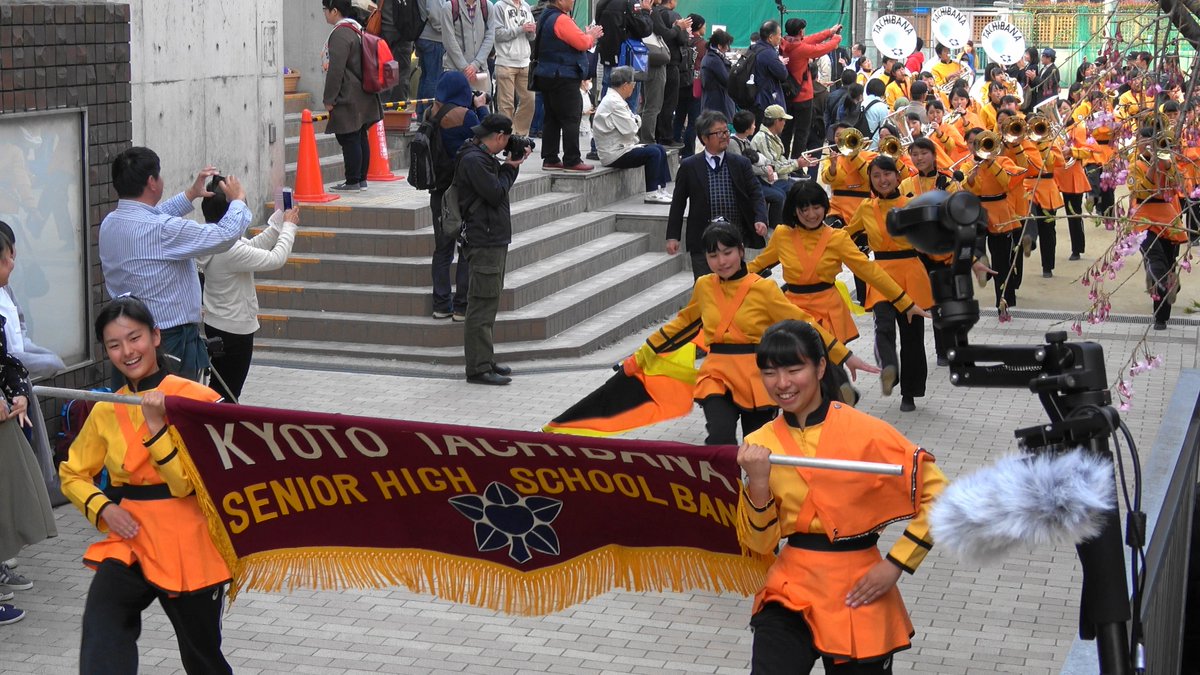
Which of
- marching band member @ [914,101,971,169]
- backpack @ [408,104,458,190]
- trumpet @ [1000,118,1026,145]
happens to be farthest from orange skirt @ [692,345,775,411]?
marching band member @ [914,101,971,169]

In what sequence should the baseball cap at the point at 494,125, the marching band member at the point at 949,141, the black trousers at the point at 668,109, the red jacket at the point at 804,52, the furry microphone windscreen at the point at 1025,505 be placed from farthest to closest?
the red jacket at the point at 804,52, the black trousers at the point at 668,109, the marching band member at the point at 949,141, the baseball cap at the point at 494,125, the furry microphone windscreen at the point at 1025,505

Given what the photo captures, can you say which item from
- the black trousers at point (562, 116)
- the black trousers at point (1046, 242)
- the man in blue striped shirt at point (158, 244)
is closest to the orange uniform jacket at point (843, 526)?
the man in blue striped shirt at point (158, 244)

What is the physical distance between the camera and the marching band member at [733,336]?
8.39 metres

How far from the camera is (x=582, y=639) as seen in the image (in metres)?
7.07

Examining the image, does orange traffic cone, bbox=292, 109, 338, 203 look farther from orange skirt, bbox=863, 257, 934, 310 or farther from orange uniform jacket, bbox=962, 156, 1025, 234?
orange uniform jacket, bbox=962, 156, 1025, 234

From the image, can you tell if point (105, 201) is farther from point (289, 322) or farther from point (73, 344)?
point (289, 322)

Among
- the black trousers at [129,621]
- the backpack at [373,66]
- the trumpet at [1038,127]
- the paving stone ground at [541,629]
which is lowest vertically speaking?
the paving stone ground at [541,629]

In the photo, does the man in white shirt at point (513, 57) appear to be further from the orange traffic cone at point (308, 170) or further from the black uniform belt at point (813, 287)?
the black uniform belt at point (813, 287)

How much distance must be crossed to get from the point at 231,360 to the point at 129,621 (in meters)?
4.05

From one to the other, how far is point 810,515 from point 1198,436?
9.57ft

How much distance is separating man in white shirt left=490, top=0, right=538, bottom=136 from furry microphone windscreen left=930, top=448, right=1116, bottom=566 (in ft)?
43.3

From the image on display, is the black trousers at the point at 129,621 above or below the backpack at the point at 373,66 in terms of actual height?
below

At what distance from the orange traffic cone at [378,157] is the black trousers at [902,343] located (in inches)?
247

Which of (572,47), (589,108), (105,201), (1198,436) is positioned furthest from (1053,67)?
(589,108)
